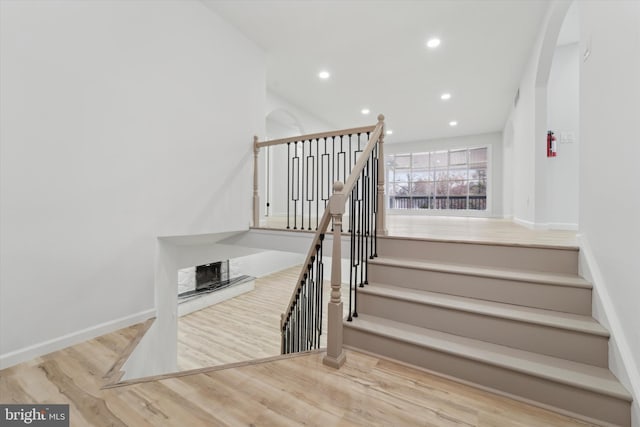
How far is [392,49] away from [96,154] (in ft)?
12.6

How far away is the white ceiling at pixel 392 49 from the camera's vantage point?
10.5ft

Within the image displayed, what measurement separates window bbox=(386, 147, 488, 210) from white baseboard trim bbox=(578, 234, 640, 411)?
750 centimetres

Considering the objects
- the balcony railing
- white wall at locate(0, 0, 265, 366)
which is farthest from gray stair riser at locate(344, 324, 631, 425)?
the balcony railing

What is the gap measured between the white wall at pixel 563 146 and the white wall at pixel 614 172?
2.21 m

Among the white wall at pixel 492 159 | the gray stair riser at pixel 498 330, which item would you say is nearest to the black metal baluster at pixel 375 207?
the gray stair riser at pixel 498 330

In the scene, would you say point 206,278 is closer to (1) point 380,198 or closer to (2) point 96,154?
(2) point 96,154

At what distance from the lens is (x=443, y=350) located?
1642 mm

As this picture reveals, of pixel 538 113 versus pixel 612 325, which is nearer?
pixel 612 325

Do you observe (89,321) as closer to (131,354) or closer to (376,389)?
(131,354)

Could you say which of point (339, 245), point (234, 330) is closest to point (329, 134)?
point (339, 245)

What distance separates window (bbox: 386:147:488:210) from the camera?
339 inches

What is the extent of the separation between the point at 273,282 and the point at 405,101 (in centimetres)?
567

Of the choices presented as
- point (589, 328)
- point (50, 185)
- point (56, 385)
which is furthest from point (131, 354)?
point (589, 328)

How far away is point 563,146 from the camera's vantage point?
367 centimetres
